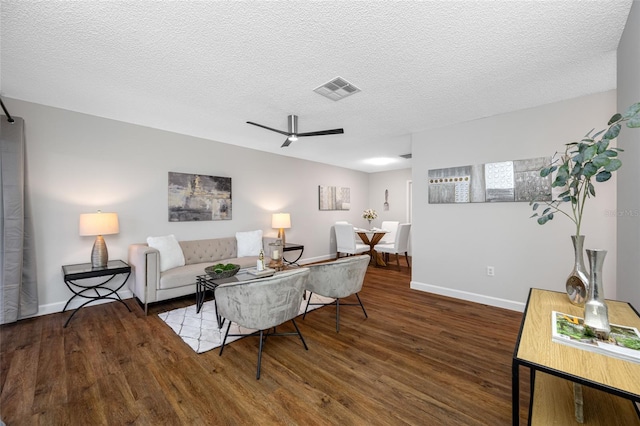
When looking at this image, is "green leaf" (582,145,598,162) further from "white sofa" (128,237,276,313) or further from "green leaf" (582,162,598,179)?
"white sofa" (128,237,276,313)

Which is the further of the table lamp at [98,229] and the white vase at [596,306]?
the table lamp at [98,229]

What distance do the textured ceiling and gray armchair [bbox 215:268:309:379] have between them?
5.92 ft

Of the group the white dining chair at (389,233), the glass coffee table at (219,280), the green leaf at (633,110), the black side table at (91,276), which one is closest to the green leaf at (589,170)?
the green leaf at (633,110)

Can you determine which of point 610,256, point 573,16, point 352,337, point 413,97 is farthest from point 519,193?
point 352,337

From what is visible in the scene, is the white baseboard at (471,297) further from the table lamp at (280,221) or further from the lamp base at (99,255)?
the lamp base at (99,255)

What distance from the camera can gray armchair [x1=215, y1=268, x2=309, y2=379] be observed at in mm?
1979

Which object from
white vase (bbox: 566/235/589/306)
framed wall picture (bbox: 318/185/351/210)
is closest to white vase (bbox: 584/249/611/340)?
white vase (bbox: 566/235/589/306)

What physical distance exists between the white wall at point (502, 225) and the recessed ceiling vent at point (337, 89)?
1853 millimetres

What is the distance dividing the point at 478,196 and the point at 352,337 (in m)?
2.53

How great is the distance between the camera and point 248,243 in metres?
4.68

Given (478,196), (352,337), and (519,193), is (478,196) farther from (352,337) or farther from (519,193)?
(352,337)

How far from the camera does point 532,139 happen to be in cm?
315

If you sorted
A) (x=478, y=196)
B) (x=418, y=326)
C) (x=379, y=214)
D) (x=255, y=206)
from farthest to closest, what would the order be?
(x=379, y=214)
(x=255, y=206)
(x=478, y=196)
(x=418, y=326)

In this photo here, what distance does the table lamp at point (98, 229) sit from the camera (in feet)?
9.92
